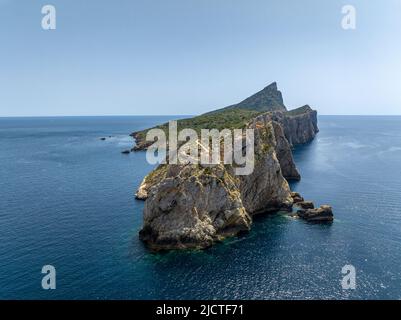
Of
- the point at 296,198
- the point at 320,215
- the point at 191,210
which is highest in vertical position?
the point at 191,210

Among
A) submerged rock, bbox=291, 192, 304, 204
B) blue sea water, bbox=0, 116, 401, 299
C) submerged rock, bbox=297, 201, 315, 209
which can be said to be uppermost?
submerged rock, bbox=291, 192, 304, 204

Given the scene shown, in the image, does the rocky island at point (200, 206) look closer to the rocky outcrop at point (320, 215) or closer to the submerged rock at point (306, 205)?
the rocky outcrop at point (320, 215)

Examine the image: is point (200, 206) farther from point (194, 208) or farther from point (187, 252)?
point (187, 252)

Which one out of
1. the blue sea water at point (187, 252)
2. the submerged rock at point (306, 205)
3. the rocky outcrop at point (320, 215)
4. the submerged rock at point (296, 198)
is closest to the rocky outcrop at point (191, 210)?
the blue sea water at point (187, 252)

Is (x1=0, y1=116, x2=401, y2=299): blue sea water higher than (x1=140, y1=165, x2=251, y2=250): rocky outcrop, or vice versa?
(x1=140, y1=165, x2=251, y2=250): rocky outcrop

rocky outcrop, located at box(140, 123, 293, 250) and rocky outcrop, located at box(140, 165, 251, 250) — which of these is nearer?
rocky outcrop, located at box(140, 165, 251, 250)

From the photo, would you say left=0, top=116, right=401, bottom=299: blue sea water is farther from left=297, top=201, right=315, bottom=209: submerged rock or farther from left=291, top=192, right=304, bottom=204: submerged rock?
left=291, top=192, right=304, bottom=204: submerged rock

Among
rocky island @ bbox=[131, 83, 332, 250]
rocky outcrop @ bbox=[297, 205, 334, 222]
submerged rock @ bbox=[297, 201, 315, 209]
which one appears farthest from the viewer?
submerged rock @ bbox=[297, 201, 315, 209]

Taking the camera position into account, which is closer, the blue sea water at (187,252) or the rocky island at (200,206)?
the blue sea water at (187,252)

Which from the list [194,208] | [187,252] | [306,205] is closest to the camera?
[187,252]

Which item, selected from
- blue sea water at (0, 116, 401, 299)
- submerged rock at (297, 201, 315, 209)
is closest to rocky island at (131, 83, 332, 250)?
blue sea water at (0, 116, 401, 299)

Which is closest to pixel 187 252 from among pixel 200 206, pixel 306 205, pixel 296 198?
pixel 200 206

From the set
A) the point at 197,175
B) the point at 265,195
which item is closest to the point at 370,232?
the point at 265,195
